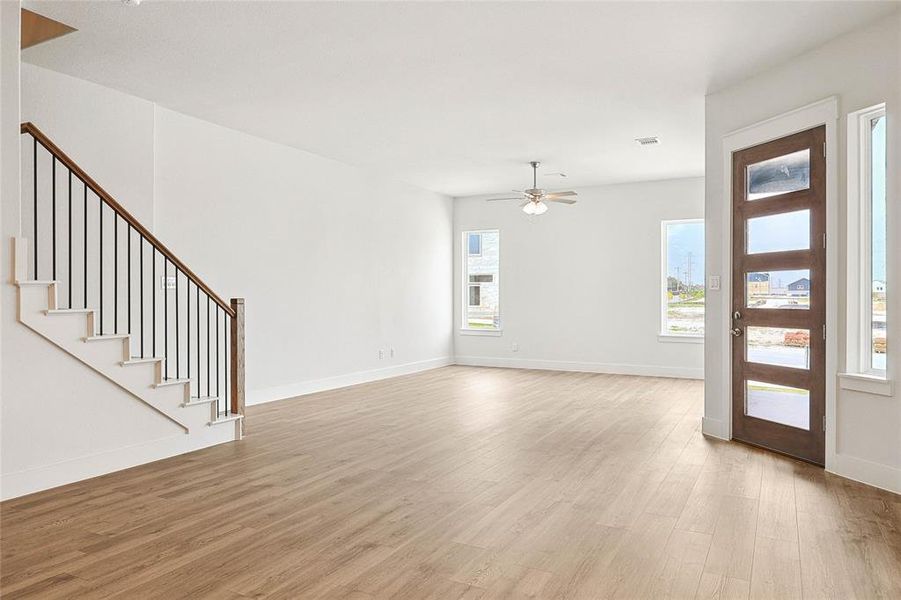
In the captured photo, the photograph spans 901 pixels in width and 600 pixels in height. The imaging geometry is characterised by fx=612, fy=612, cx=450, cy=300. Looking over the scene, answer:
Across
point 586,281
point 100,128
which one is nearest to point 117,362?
point 100,128

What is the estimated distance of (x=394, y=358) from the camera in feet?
31.1

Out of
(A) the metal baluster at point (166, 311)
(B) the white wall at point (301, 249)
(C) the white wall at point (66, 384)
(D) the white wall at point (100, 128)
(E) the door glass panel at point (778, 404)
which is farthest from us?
(B) the white wall at point (301, 249)

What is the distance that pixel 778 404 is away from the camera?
484 cm

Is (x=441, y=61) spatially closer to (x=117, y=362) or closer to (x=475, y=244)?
(x=117, y=362)

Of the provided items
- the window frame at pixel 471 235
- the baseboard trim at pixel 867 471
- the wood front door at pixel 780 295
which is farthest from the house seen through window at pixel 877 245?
the window frame at pixel 471 235

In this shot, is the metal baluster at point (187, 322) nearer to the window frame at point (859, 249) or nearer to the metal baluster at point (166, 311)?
the metal baluster at point (166, 311)

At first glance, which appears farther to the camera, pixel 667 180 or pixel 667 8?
pixel 667 180

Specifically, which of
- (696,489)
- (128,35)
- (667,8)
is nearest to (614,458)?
(696,489)

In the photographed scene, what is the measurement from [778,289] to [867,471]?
147 cm

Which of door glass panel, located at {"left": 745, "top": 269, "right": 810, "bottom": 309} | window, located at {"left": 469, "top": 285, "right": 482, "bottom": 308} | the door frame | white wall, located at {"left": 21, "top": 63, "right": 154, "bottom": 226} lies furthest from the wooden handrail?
window, located at {"left": 469, "top": 285, "right": 482, "bottom": 308}

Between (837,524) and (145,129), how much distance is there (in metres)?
6.14

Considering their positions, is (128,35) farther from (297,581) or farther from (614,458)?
(614,458)

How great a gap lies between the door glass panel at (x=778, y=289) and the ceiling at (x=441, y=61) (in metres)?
1.65

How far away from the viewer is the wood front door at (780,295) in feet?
14.7
